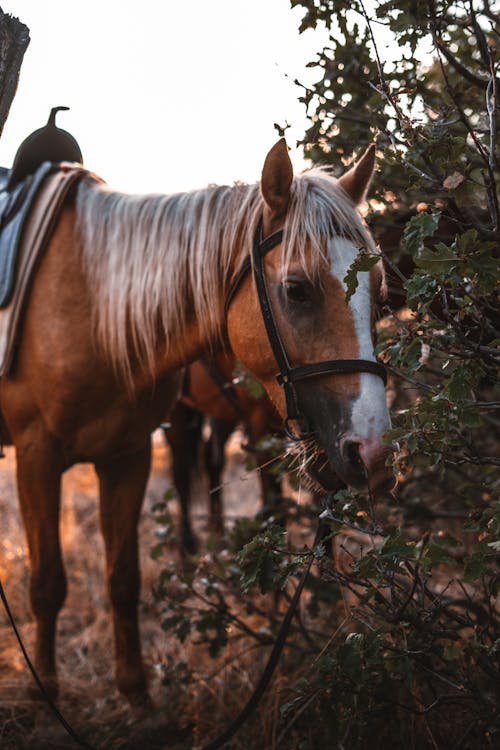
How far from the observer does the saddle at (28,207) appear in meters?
2.45

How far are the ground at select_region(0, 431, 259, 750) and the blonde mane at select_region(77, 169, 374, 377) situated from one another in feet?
2.03

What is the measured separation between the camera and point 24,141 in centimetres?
271

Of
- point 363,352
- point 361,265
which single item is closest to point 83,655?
point 363,352

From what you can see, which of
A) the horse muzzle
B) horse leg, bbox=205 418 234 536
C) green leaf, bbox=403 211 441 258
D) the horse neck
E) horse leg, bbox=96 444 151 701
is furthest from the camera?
horse leg, bbox=205 418 234 536

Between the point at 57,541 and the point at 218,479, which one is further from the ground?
the point at 57,541

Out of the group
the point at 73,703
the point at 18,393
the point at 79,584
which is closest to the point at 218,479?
the point at 79,584

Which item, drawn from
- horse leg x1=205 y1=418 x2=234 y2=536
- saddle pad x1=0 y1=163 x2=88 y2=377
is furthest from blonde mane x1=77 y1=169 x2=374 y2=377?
horse leg x1=205 y1=418 x2=234 y2=536

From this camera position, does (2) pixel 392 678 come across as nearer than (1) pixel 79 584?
Yes

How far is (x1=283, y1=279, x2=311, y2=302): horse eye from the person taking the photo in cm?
203

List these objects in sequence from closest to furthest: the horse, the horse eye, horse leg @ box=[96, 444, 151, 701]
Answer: the horse eye, horse leg @ box=[96, 444, 151, 701], the horse

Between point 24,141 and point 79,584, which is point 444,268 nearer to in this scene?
point 24,141

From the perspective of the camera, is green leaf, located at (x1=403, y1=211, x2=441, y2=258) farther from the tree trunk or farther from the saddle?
the saddle

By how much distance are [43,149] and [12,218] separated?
0.37 metres

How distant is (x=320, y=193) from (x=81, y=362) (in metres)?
1.01
